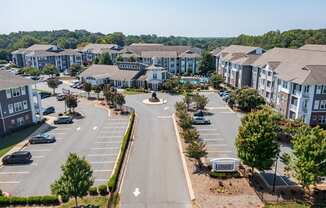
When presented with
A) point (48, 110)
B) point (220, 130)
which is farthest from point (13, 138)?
point (220, 130)

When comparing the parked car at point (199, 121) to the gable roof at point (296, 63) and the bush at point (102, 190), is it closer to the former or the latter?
the gable roof at point (296, 63)

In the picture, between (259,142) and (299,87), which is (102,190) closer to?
(259,142)

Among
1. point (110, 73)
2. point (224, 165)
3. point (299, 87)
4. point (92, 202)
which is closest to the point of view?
point (92, 202)

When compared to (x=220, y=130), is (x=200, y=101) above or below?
above

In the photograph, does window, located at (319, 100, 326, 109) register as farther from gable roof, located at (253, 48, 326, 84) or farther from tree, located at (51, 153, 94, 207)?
tree, located at (51, 153, 94, 207)

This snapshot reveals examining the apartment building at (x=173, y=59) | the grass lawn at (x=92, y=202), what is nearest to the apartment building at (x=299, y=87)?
the grass lawn at (x=92, y=202)

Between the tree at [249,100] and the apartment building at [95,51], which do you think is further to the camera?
the apartment building at [95,51]

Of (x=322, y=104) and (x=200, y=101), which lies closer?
(x=322, y=104)

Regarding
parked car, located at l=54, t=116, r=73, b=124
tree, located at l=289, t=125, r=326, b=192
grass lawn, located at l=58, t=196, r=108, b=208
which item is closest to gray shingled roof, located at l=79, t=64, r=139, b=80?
parked car, located at l=54, t=116, r=73, b=124
